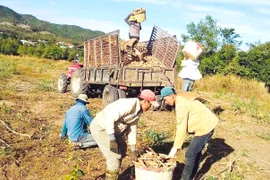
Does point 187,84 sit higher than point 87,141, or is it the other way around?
point 187,84

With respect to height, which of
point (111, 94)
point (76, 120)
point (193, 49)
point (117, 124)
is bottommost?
point (76, 120)

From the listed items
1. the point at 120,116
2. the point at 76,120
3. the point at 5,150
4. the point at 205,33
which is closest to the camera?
the point at 120,116

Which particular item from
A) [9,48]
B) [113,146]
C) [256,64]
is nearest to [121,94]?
[113,146]

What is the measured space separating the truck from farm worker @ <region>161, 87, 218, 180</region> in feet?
15.7

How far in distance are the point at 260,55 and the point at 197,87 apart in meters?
4.95

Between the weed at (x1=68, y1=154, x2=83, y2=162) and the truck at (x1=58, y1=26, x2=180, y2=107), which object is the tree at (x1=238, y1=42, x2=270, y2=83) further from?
the weed at (x1=68, y1=154, x2=83, y2=162)

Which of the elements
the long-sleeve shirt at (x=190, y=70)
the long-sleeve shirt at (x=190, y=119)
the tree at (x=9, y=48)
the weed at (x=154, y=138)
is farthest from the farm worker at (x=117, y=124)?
the tree at (x=9, y=48)

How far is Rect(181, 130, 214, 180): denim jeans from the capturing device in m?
4.42

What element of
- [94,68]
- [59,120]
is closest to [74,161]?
[59,120]

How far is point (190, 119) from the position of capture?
4301 millimetres

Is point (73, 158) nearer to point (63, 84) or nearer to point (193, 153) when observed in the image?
point (193, 153)

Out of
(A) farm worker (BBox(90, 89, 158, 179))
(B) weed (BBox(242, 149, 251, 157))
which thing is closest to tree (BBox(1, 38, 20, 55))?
(B) weed (BBox(242, 149, 251, 157))

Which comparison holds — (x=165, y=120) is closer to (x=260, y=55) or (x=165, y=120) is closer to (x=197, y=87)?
(x=197, y=87)

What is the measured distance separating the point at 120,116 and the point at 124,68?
16.7 feet
